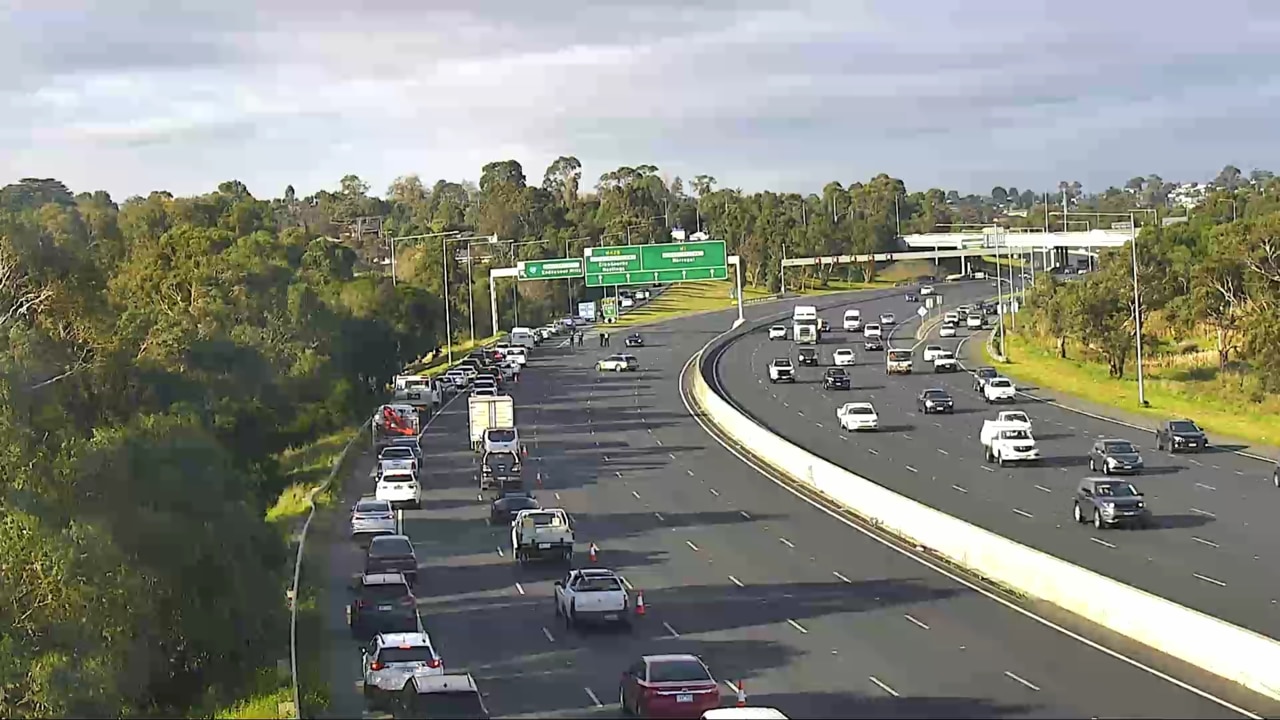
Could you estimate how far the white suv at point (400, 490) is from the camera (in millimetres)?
54188

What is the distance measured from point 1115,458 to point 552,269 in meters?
56.7

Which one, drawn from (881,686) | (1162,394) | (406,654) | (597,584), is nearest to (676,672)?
(881,686)

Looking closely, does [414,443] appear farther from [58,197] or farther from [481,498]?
[58,197]

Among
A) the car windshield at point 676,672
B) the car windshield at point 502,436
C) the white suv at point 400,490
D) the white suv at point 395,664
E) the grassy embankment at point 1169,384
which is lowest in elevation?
the grassy embankment at point 1169,384

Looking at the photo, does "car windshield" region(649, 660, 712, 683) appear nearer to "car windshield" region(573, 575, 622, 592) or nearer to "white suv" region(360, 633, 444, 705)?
"white suv" region(360, 633, 444, 705)

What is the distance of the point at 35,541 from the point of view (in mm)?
29547

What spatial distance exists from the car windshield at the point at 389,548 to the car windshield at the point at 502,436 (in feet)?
75.0

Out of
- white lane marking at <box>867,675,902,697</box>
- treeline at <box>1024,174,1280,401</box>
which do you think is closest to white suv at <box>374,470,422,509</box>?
white lane marking at <box>867,675,902,697</box>

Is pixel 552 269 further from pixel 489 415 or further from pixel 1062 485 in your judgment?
pixel 1062 485

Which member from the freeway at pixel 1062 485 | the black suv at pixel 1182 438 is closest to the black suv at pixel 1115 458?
the freeway at pixel 1062 485

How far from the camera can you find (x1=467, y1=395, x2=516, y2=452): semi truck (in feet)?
222

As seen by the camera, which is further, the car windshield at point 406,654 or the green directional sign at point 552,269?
the green directional sign at point 552,269

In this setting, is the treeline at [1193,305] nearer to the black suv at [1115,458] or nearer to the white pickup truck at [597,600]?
the black suv at [1115,458]

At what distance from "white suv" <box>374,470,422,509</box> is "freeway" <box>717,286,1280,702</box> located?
15726 mm
